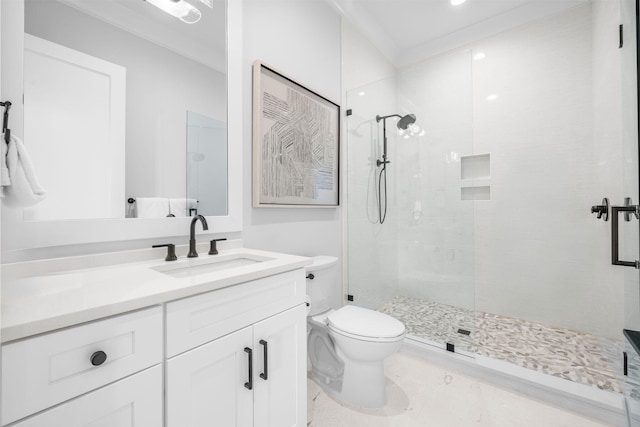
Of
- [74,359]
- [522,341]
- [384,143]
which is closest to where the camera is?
[74,359]

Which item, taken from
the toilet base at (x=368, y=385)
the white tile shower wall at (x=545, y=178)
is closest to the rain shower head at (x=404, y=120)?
the white tile shower wall at (x=545, y=178)

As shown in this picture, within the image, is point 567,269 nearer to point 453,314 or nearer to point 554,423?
point 453,314

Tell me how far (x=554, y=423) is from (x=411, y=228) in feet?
4.78

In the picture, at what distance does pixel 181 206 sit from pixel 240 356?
0.72 m

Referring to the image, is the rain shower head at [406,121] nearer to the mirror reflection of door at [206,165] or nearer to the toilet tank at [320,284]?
the toilet tank at [320,284]

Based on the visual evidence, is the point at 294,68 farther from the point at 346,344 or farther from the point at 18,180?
the point at 346,344

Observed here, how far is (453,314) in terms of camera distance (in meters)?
2.24

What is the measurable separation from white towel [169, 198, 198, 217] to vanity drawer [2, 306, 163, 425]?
2.06ft

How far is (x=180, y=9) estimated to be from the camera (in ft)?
4.01

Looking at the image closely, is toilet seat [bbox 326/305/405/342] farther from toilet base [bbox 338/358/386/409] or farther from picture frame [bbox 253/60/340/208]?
picture frame [bbox 253/60/340/208]

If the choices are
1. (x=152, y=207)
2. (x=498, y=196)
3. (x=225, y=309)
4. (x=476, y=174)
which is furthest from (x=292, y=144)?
(x=498, y=196)

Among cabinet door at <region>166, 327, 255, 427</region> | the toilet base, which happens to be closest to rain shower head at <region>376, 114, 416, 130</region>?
the toilet base

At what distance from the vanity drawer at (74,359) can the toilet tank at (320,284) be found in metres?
1.00

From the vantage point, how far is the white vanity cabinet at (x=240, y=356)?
0.73 meters
